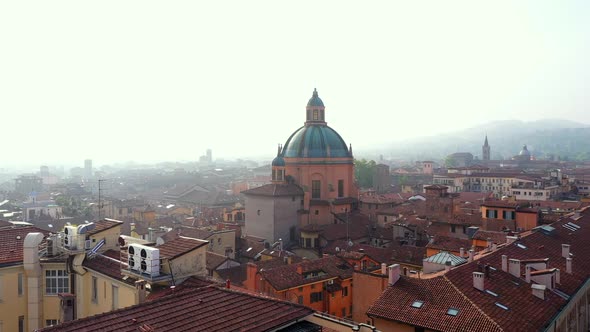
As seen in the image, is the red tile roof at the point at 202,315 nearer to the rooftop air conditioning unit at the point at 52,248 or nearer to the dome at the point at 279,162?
the rooftop air conditioning unit at the point at 52,248

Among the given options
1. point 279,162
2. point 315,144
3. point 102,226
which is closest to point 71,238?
point 102,226

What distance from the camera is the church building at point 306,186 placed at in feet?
162

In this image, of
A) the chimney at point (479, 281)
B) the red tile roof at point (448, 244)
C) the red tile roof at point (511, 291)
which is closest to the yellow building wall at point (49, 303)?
the red tile roof at point (511, 291)

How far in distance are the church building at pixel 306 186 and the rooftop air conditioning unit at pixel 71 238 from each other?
3001 cm

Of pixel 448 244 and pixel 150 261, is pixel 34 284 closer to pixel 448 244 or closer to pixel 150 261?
pixel 150 261

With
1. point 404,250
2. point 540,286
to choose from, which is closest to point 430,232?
point 404,250

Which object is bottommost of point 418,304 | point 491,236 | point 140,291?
point 418,304

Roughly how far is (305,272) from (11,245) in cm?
1680

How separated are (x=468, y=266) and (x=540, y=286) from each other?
2.86 metres

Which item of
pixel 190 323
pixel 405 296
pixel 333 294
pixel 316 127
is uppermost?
pixel 316 127

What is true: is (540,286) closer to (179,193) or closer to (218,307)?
(218,307)

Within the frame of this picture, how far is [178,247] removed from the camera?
17812mm

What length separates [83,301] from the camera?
18203mm

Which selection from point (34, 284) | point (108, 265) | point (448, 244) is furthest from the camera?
point (448, 244)
